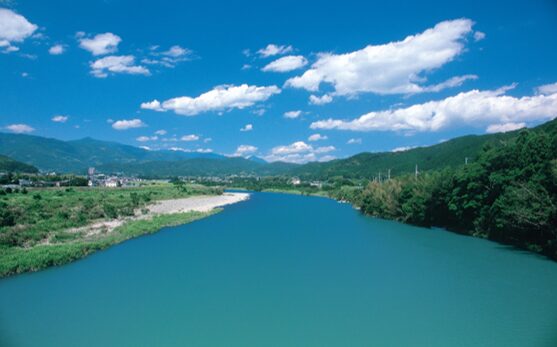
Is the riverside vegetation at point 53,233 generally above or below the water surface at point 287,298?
above

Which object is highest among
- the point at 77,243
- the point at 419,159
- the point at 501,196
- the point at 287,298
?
the point at 419,159

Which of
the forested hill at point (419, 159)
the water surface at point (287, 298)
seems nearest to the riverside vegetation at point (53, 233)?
the water surface at point (287, 298)

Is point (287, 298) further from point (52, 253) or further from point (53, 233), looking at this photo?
point (53, 233)

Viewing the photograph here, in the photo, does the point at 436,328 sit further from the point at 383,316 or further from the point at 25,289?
the point at 25,289

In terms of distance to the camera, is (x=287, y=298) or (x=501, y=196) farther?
(x=501, y=196)

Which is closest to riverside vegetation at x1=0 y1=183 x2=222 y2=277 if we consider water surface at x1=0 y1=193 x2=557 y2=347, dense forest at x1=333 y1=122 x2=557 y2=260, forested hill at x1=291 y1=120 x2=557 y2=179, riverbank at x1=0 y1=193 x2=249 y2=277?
riverbank at x1=0 y1=193 x2=249 y2=277

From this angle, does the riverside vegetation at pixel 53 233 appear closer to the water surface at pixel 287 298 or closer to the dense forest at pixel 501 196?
the water surface at pixel 287 298

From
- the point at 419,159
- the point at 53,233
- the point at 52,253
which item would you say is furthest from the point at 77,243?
the point at 419,159
